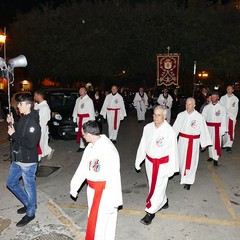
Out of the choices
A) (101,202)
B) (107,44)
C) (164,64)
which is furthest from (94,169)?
(107,44)

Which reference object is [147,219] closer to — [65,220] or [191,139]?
[65,220]

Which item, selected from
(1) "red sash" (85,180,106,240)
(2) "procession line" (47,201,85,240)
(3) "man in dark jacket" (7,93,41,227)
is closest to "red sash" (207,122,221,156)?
(2) "procession line" (47,201,85,240)

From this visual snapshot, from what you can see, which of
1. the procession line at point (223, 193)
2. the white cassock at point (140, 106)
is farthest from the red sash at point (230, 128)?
the white cassock at point (140, 106)

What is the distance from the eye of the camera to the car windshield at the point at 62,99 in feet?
37.7

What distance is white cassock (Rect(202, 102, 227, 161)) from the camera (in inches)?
316

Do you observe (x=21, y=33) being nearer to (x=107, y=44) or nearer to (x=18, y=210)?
(x=107, y=44)

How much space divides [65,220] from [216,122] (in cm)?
481

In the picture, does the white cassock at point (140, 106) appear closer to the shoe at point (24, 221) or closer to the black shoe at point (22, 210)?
the black shoe at point (22, 210)

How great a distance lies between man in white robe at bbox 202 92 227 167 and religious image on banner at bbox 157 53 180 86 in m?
11.9

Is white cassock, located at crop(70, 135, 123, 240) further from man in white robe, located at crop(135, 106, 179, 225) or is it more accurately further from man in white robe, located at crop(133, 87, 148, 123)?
man in white robe, located at crop(133, 87, 148, 123)

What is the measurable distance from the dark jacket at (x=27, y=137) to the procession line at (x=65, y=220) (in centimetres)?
109

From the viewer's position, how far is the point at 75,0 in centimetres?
2648

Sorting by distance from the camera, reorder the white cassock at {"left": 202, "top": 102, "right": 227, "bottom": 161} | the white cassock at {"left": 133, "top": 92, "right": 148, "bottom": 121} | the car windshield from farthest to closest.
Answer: the white cassock at {"left": 133, "top": 92, "right": 148, "bottom": 121} → the car windshield → the white cassock at {"left": 202, "top": 102, "right": 227, "bottom": 161}

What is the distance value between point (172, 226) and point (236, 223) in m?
1.02
